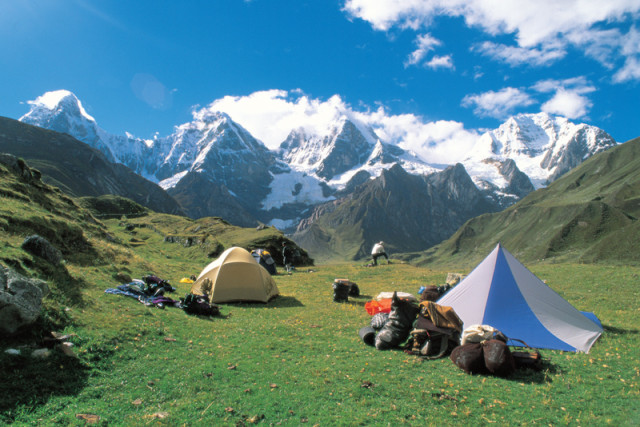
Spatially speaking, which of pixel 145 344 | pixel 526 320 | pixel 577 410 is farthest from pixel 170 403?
pixel 526 320

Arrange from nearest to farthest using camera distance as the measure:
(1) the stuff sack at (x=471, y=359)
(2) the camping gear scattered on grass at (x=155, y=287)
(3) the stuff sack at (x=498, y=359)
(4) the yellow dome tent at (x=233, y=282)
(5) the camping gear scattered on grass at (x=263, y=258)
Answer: (3) the stuff sack at (x=498, y=359)
(1) the stuff sack at (x=471, y=359)
(2) the camping gear scattered on grass at (x=155, y=287)
(4) the yellow dome tent at (x=233, y=282)
(5) the camping gear scattered on grass at (x=263, y=258)

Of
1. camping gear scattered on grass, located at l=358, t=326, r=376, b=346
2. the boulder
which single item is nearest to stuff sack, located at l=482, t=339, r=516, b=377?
camping gear scattered on grass, located at l=358, t=326, r=376, b=346

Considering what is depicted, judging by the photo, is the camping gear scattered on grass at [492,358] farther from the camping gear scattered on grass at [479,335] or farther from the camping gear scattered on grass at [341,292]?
the camping gear scattered on grass at [341,292]

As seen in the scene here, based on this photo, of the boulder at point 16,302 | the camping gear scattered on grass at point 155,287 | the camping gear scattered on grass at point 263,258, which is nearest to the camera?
the boulder at point 16,302

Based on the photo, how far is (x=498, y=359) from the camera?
35.1 ft

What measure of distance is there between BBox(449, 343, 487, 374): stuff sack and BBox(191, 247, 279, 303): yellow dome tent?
48.5ft

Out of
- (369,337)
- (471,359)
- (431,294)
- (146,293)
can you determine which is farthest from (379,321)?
(146,293)

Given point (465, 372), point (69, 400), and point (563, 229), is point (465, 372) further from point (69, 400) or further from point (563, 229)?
point (563, 229)

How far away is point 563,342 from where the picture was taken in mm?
13266

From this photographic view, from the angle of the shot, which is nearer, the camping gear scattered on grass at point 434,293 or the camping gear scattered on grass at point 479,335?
the camping gear scattered on grass at point 479,335

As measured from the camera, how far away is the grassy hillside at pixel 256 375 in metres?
8.29

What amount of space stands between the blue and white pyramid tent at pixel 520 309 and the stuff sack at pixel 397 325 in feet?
9.24

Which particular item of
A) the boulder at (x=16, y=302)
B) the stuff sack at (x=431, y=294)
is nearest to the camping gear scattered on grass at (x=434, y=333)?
the stuff sack at (x=431, y=294)

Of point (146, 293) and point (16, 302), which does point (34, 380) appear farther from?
point (146, 293)
